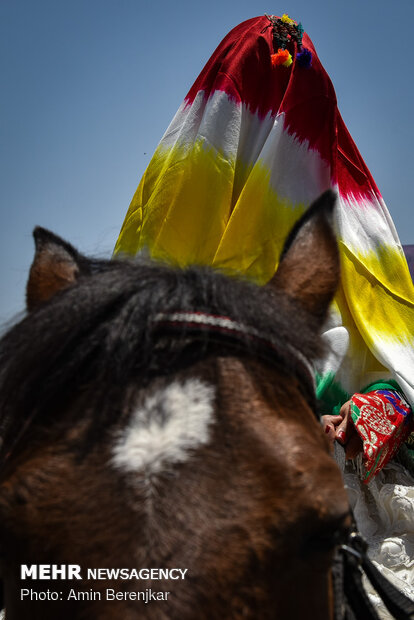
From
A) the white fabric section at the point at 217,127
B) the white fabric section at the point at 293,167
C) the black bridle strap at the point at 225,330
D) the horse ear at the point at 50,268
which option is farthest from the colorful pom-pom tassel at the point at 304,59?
the black bridle strap at the point at 225,330

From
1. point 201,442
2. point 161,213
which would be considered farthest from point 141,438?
point 161,213

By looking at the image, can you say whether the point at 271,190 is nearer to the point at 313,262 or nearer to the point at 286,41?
the point at 286,41

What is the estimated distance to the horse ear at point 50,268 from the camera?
4.82 feet

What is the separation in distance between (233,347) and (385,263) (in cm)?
202

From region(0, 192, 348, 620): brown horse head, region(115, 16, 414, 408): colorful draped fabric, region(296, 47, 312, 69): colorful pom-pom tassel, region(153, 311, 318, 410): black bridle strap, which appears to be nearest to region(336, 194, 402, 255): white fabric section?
region(115, 16, 414, 408): colorful draped fabric

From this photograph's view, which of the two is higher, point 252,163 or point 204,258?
point 252,163

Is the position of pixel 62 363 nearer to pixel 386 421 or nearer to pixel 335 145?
pixel 386 421

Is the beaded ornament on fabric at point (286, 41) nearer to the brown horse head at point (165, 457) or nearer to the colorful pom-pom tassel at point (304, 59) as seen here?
the colorful pom-pom tassel at point (304, 59)

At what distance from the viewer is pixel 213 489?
905 mm

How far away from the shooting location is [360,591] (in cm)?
121

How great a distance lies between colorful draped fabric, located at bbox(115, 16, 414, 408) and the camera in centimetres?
255

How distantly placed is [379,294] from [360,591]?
175cm

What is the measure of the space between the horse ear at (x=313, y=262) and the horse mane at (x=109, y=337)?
0.14 meters

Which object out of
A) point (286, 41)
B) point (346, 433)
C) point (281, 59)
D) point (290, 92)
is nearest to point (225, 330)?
point (346, 433)
